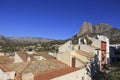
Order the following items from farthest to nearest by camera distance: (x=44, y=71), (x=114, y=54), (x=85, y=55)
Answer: (x=114, y=54) → (x=85, y=55) → (x=44, y=71)

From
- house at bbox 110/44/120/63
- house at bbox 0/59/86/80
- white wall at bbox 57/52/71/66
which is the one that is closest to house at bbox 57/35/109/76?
white wall at bbox 57/52/71/66

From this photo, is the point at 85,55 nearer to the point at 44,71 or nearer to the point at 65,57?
the point at 65,57

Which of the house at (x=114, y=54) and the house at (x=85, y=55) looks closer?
the house at (x=85, y=55)

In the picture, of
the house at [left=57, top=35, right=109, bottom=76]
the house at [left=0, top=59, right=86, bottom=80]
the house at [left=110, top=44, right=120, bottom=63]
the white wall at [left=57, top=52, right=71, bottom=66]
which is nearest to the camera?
the house at [left=0, top=59, right=86, bottom=80]

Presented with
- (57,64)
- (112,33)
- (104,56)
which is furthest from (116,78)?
(112,33)

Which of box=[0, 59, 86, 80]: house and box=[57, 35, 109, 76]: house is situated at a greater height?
box=[57, 35, 109, 76]: house

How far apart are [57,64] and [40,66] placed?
4.46 meters

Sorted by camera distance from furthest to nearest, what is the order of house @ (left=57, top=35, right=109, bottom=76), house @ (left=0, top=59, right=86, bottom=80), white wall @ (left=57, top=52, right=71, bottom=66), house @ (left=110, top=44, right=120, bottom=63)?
house @ (left=110, top=44, right=120, bottom=63), white wall @ (left=57, top=52, right=71, bottom=66), house @ (left=57, top=35, right=109, bottom=76), house @ (left=0, top=59, right=86, bottom=80)

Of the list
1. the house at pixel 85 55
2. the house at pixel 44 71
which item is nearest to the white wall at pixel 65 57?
the house at pixel 85 55

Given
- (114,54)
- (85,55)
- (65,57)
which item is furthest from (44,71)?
(114,54)

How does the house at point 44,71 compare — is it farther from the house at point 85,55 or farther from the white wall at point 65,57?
the house at point 85,55

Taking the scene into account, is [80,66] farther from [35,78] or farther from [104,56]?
[104,56]

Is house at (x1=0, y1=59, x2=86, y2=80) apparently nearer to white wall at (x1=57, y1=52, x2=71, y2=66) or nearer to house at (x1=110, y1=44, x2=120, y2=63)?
white wall at (x1=57, y1=52, x2=71, y2=66)

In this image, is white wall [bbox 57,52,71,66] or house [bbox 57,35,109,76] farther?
white wall [bbox 57,52,71,66]
